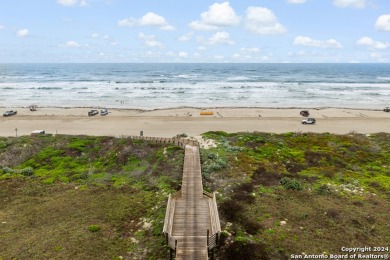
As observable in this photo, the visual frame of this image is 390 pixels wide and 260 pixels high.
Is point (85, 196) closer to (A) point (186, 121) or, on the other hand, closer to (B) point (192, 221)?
(B) point (192, 221)

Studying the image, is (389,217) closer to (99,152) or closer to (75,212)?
(75,212)

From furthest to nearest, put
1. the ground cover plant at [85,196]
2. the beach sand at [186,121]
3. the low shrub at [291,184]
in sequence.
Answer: the beach sand at [186,121]
the low shrub at [291,184]
the ground cover plant at [85,196]

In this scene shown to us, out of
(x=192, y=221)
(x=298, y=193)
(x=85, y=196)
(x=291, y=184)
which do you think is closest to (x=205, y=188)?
(x=192, y=221)

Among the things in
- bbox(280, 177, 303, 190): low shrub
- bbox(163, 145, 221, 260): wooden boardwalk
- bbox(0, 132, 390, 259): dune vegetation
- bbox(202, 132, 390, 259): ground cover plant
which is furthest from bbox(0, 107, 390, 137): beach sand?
bbox(163, 145, 221, 260): wooden boardwalk

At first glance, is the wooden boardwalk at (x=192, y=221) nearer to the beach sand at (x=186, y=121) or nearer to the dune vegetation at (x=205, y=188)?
the dune vegetation at (x=205, y=188)

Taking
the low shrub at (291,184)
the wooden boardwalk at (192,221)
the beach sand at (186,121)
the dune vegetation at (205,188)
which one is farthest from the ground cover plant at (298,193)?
the beach sand at (186,121)

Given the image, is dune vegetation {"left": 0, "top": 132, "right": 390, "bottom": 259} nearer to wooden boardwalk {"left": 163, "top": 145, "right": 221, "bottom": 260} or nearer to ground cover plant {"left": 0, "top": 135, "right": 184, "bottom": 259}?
ground cover plant {"left": 0, "top": 135, "right": 184, "bottom": 259}
